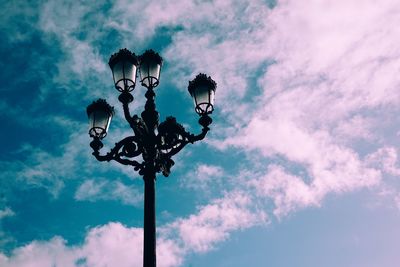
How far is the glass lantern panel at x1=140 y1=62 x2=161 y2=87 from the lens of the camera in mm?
7125

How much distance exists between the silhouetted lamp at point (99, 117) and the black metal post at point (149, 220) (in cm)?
127

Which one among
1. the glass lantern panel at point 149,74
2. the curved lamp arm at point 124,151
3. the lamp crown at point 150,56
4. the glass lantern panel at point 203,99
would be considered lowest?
the curved lamp arm at point 124,151

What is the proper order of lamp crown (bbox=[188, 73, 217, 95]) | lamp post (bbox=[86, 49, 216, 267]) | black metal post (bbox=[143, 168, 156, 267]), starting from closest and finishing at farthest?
black metal post (bbox=[143, 168, 156, 267]) < lamp post (bbox=[86, 49, 216, 267]) < lamp crown (bbox=[188, 73, 217, 95])

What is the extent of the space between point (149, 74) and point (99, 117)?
3.73ft

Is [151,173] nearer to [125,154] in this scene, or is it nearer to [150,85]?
[125,154]

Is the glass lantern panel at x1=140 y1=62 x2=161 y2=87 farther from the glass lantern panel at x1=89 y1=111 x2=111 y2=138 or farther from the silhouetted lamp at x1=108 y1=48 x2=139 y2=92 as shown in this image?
the glass lantern panel at x1=89 y1=111 x2=111 y2=138

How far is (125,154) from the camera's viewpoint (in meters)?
6.52

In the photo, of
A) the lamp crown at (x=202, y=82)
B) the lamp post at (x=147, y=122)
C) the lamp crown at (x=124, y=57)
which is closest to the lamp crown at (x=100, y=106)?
the lamp post at (x=147, y=122)

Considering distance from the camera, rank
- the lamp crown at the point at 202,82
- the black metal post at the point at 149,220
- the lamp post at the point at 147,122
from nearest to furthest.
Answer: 1. the black metal post at the point at 149,220
2. the lamp post at the point at 147,122
3. the lamp crown at the point at 202,82

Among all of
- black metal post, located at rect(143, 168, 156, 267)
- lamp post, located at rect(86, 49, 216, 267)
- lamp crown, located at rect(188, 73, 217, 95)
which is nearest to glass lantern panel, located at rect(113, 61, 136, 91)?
lamp post, located at rect(86, 49, 216, 267)

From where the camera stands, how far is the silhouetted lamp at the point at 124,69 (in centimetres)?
683

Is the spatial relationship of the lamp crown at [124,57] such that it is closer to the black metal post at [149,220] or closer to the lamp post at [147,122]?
the lamp post at [147,122]

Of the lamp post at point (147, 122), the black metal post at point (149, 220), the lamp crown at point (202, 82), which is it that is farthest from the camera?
the lamp crown at point (202, 82)

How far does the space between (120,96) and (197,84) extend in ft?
4.33
